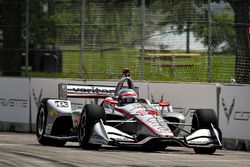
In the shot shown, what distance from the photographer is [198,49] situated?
66.4ft

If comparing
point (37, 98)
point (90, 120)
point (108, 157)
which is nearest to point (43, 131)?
point (90, 120)

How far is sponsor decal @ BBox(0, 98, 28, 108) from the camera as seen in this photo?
2270cm

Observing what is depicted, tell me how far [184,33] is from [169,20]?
2.08 feet

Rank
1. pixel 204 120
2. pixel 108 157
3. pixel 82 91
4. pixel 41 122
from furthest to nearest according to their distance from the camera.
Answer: pixel 82 91, pixel 41 122, pixel 204 120, pixel 108 157

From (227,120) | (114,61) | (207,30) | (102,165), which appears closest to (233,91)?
(227,120)

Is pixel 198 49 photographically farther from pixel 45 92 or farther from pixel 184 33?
pixel 45 92

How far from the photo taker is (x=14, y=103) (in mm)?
22859

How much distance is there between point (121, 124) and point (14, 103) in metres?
6.51

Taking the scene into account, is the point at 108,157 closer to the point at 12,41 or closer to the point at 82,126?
the point at 82,126

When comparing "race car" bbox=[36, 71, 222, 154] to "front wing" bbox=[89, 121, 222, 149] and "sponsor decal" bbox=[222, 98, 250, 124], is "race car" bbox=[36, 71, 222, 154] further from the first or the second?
"sponsor decal" bbox=[222, 98, 250, 124]

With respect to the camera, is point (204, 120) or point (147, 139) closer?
point (147, 139)

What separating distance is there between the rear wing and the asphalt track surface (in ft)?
4.47

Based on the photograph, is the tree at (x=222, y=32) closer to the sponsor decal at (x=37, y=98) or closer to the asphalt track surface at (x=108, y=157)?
the asphalt track surface at (x=108, y=157)

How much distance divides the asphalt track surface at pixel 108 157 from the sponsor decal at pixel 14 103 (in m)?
4.93
